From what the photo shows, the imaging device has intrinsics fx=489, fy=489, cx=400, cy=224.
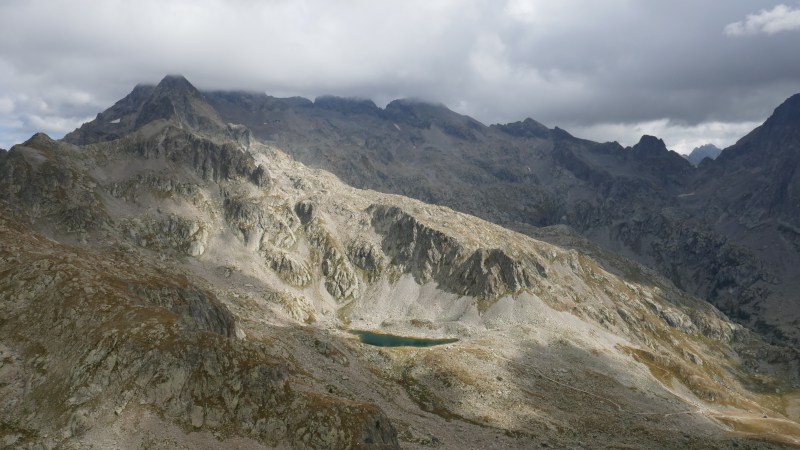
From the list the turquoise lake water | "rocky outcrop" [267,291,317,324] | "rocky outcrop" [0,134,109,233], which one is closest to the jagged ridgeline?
"rocky outcrop" [0,134,109,233]

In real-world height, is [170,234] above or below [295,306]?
above

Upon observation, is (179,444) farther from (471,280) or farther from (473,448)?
(471,280)

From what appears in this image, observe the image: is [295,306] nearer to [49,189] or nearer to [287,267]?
[287,267]

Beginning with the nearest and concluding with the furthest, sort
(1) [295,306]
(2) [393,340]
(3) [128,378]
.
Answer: (3) [128,378] → (1) [295,306] → (2) [393,340]

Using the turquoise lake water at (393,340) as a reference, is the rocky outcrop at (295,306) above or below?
above

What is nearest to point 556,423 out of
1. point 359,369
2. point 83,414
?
point 359,369

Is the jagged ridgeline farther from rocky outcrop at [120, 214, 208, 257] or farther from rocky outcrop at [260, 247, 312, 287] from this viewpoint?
rocky outcrop at [260, 247, 312, 287]

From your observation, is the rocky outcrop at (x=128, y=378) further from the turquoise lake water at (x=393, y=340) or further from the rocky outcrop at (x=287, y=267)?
the rocky outcrop at (x=287, y=267)

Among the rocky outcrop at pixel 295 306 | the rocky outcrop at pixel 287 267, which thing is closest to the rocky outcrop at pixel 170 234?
the rocky outcrop at pixel 287 267

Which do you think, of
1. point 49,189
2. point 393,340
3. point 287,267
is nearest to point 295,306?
point 287,267
